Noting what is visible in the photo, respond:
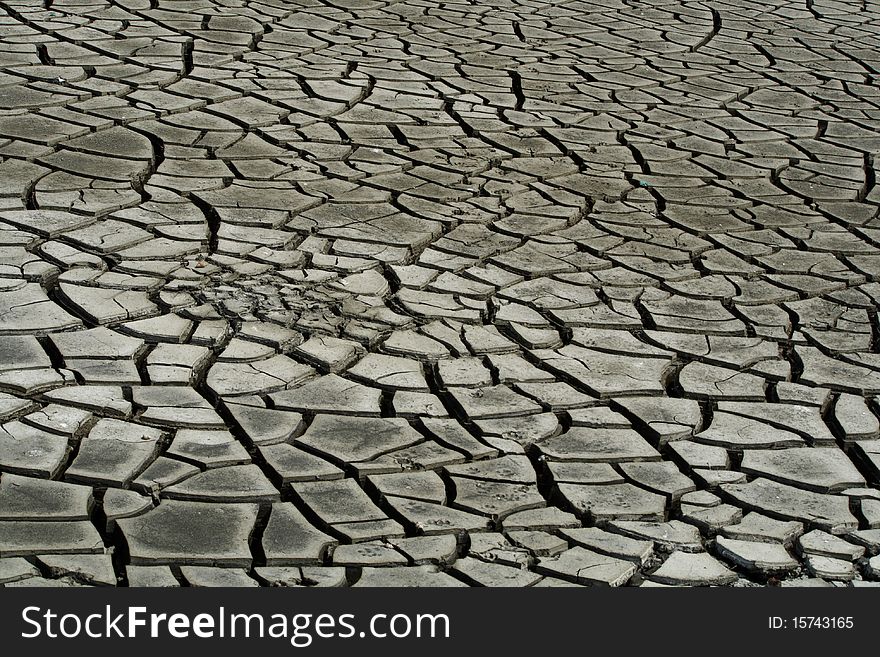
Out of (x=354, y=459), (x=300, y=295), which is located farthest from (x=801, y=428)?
(x=300, y=295)

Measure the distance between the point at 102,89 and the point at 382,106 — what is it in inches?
58.0

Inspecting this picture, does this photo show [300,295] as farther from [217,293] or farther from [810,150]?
[810,150]

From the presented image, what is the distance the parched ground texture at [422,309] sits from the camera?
3.01 meters

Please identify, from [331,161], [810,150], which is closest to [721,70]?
[810,150]

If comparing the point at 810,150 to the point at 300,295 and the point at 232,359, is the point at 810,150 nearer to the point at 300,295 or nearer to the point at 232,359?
the point at 300,295

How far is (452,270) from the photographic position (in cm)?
457

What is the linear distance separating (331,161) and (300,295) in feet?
4.69

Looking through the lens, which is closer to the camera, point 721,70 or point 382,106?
point 382,106

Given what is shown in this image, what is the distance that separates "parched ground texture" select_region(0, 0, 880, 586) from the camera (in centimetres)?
301

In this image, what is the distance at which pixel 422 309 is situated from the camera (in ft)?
13.8

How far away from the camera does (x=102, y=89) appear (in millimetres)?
6035

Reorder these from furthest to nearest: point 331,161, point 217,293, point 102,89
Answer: point 102,89 → point 331,161 → point 217,293

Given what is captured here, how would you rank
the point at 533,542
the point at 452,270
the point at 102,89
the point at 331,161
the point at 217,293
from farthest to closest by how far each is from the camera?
the point at 102,89, the point at 331,161, the point at 452,270, the point at 217,293, the point at 533,542

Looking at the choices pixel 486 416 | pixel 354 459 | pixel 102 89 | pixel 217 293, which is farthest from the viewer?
pixel 102 89
